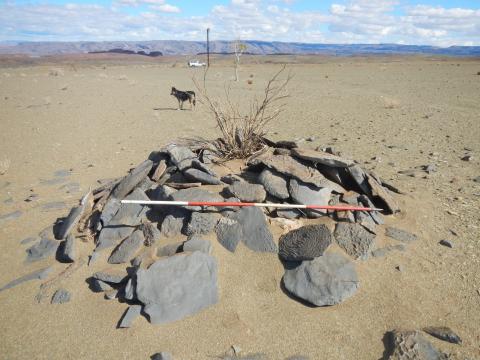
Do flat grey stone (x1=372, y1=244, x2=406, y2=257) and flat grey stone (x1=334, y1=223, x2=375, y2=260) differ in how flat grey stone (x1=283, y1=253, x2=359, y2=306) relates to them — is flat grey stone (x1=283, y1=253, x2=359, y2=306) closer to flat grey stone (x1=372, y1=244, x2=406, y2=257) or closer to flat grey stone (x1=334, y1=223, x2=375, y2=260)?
flat grey stone (x1=334, y1=223, x2=375, y2=260)

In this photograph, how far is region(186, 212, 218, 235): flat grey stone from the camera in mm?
3773

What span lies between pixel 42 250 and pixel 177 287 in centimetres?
193

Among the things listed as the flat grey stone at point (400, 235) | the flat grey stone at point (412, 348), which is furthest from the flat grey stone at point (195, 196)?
the flat grey stone at point (412, 348)

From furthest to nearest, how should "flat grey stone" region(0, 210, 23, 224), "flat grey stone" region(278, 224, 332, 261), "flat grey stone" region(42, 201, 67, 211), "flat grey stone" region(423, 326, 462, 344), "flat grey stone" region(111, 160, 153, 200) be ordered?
"flat grey stone" region(42, 201, 67, 211), "flat grey stone" region(0, 210, 23, 224), "flat grey stone" region(111, 160, 153, 200), "flat grey stone" region(278, 224, 332, 261), "flat grey stone" region(423, 326, 462, 344)

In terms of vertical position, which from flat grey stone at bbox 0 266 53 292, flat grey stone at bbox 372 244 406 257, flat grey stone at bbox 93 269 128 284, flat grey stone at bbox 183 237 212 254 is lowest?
flat grey stone at bbox 0 266 53 292

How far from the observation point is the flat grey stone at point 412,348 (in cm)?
268

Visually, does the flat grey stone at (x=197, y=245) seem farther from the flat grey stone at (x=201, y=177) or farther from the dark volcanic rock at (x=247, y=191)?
the flat grey stone at (x=201, y=177)

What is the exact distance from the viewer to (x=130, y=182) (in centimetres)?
451

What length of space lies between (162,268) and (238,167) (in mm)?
1710

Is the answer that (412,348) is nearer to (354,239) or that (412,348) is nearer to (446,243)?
(354,239)

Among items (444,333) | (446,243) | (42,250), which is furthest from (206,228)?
(446,243)

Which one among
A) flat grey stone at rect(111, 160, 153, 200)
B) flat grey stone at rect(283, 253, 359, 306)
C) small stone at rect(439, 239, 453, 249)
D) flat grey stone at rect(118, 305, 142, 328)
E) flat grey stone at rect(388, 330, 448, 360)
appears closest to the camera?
flat grey stone at rect(388, 330, 448, 360)

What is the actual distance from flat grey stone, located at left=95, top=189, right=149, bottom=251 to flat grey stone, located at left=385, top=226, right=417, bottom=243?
2.64 meters

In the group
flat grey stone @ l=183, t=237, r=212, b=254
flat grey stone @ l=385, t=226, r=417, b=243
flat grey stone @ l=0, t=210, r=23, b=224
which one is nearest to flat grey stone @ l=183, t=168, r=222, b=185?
flat grey stone @ l=183, t=237, r=212, b=254
